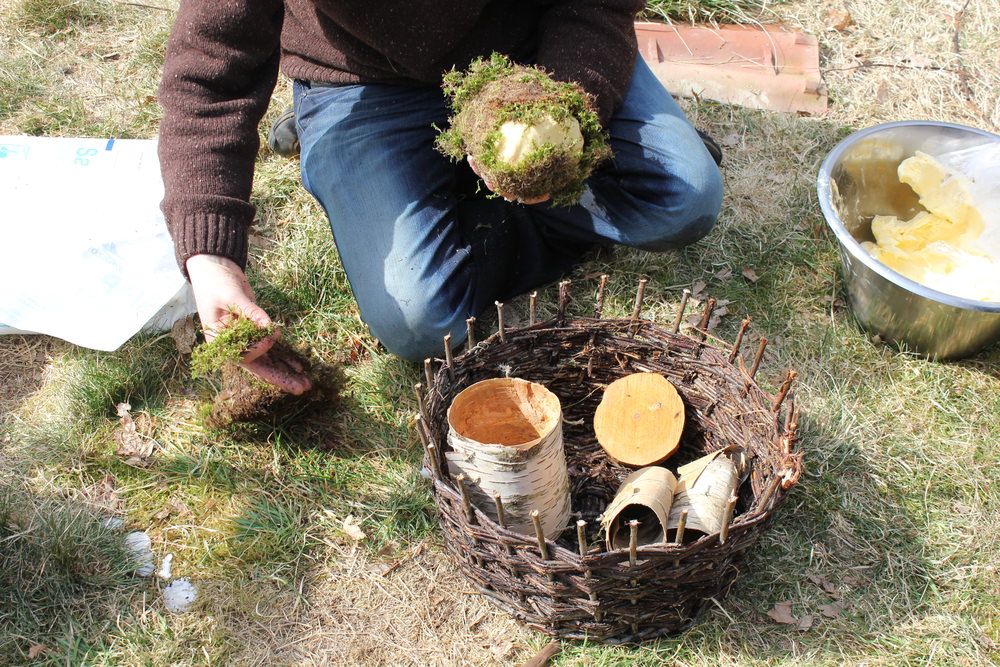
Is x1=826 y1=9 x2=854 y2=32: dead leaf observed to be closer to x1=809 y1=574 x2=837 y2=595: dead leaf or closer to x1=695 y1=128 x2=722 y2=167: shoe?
x1=695 y1=128 x2=722 y2=167: shoe

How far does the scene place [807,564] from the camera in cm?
202

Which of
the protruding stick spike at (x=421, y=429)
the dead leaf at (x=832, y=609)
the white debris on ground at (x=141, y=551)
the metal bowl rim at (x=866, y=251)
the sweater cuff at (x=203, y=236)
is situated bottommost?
the white debris on ground at (x=141, y=551)

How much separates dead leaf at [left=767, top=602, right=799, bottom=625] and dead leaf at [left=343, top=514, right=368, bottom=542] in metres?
1.09

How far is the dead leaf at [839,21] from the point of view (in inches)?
141

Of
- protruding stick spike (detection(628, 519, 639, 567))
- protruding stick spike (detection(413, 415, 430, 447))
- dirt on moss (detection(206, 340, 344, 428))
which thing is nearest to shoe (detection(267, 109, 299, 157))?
dirt on moss (detection(206, 340, 344, 428))

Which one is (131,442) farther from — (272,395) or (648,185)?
(648,185)

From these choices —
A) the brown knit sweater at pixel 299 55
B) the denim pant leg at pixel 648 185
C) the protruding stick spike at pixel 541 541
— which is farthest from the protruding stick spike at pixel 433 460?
the denim pant leg at pixel 648 185

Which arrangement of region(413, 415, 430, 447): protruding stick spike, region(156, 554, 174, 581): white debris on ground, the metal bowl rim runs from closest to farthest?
region(413, 415, 430, 447): protruding stick spike
region(156, 554, 174, 581): white debris on ground
the metal bowl rim

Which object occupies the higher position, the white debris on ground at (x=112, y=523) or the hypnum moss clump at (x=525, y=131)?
the hypnum moss clump at (x=525, y=131)

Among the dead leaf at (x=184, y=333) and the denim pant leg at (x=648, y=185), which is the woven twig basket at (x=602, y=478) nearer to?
the denim pant leg at (x=648, y=185)

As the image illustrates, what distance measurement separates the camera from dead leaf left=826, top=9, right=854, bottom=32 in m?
3.57

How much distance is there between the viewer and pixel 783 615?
1928 millimetres

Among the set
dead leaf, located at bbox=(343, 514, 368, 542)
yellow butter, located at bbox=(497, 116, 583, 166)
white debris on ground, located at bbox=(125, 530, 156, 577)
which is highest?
yellow butter, located at bbox=(497, 116, 583, 166)

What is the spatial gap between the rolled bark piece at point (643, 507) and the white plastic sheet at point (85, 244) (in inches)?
64.1
